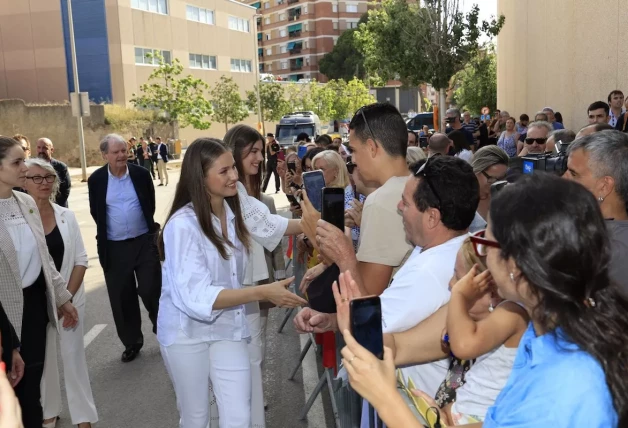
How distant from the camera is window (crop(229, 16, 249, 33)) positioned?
5650cm

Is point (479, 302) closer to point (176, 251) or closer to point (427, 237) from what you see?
point (427, 237)

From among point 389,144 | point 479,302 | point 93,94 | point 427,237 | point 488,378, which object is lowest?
point 488,378

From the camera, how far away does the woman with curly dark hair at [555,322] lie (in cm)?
147

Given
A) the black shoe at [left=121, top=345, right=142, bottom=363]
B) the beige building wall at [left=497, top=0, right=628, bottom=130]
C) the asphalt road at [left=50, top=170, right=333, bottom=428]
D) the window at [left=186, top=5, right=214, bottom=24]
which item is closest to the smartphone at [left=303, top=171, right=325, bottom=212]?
the asphalt road at [left=50, top=170, right=333, bottom=428]

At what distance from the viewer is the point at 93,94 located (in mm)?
44594

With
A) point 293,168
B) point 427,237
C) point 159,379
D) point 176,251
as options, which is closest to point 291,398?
point 159,379

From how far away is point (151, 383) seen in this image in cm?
534

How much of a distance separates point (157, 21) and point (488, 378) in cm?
4919

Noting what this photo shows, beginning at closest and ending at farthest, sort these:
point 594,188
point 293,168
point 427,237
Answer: point 427,237 → point 594,188 → point 293,168

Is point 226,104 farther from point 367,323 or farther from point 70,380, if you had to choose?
point 367,323

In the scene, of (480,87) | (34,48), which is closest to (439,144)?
(480,87)

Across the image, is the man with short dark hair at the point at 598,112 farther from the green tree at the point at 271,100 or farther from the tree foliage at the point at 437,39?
the green tree at the point at 271,100

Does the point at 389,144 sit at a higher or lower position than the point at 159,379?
higher

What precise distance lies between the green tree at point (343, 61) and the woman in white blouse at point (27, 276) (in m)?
76.5
